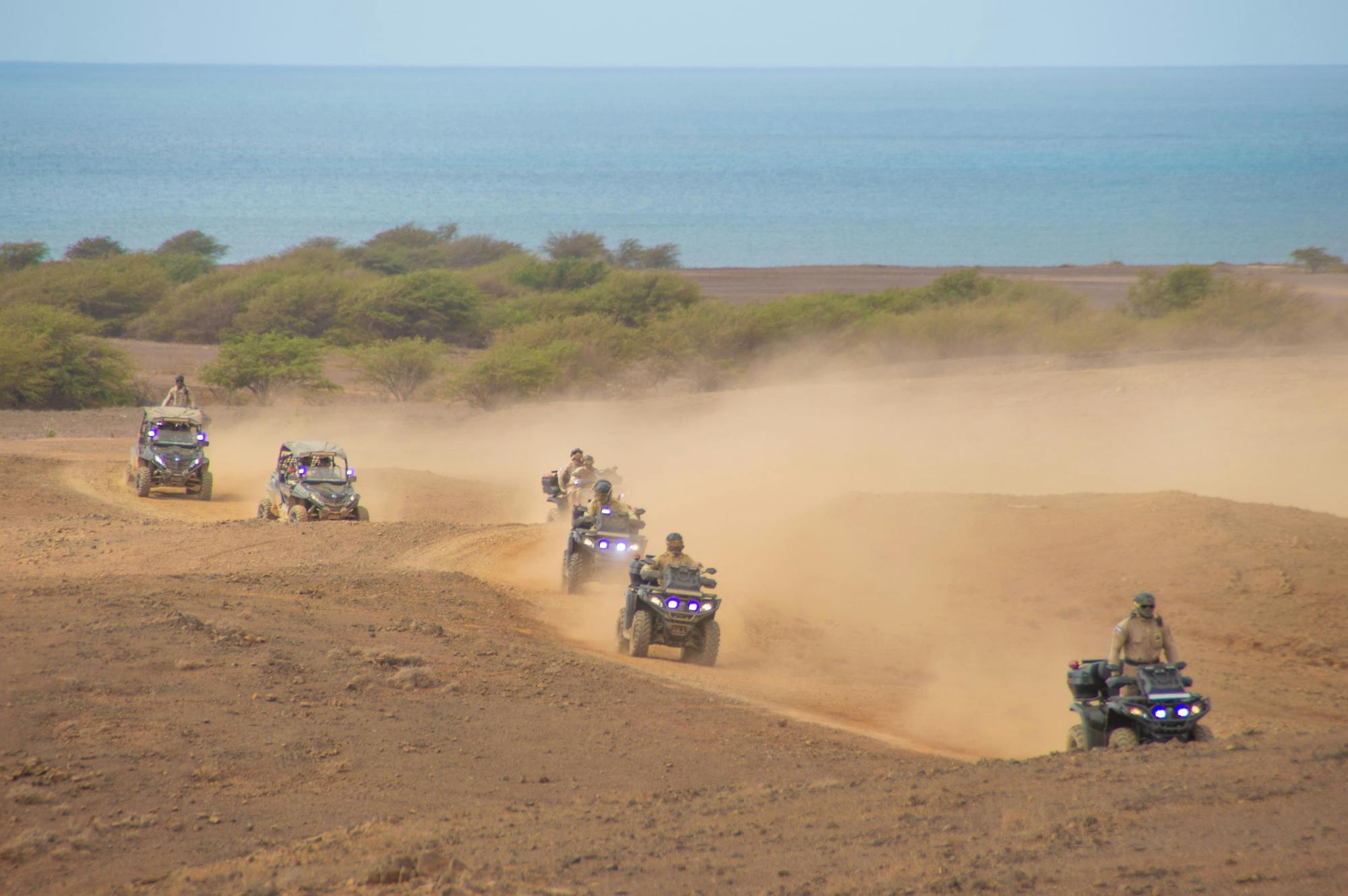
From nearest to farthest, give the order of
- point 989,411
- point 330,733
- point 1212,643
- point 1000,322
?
point 330,733 < point 1212,643 < point 989,411 < point 1000,322

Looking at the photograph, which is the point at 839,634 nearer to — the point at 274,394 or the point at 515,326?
the point at 274,394

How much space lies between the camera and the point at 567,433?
35125 mm

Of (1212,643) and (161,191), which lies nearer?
(1212,643)

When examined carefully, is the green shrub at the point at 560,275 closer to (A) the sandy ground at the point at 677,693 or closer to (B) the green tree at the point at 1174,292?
(B) the green tree at the point at 1174,292

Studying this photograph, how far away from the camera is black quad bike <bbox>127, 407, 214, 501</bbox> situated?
23.7m

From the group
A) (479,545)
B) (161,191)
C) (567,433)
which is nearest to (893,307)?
(567,433)

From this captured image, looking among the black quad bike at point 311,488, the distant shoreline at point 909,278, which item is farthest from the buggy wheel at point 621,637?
the distant shoreline at point 909,278

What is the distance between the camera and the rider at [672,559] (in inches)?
531

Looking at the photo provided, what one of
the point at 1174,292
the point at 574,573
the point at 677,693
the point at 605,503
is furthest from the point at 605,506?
the point at 1174,292

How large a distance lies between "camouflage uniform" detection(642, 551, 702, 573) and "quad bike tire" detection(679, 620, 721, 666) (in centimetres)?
66

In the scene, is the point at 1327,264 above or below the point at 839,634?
above

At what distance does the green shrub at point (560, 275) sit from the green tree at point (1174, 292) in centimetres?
2697

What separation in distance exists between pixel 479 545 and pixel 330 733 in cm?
988

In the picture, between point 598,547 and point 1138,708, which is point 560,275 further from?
point 1138,708
